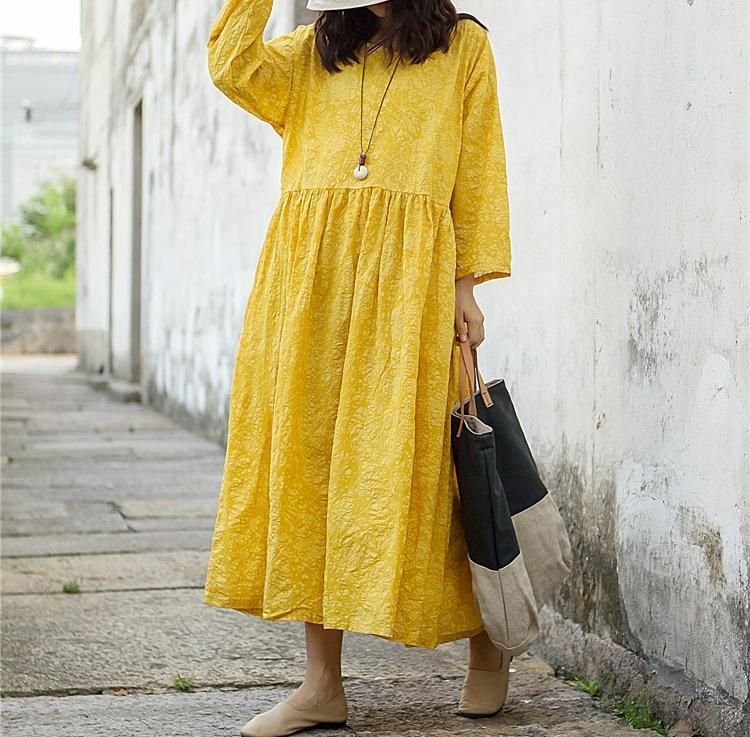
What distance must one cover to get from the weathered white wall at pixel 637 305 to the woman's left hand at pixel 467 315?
1.18ft

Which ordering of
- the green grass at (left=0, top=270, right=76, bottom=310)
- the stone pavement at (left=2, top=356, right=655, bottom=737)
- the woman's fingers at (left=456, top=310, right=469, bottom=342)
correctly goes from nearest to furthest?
the woman's fingers at (left=456, top=310, right=469, bottom=342) < the stone pavement at (left=2, top=356, right=655, bottom=737) < the green grass at (left=0, top=270, right=76, bottom=310)

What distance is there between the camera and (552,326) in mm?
2949

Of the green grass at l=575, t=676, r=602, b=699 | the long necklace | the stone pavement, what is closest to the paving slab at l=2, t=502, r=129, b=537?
the stone pavement

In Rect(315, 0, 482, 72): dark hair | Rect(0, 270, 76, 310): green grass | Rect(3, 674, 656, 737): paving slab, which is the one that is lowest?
Rect(0, 270, 76, 310): green grass

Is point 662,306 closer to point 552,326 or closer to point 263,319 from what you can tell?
point 552,326

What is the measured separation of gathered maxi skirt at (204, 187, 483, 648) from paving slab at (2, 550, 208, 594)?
1506 mm

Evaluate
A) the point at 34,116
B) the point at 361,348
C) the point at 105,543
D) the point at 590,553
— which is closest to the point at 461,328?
the point at 361,348

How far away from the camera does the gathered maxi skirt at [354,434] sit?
2271mm

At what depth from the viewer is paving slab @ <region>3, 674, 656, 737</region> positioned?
2.41 m

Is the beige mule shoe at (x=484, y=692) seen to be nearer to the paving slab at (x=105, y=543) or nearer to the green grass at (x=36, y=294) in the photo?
the paving slab at (x=105, y=543)

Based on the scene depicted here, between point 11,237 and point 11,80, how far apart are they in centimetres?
516

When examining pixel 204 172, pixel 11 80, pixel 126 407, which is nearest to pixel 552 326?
pixel 204 172

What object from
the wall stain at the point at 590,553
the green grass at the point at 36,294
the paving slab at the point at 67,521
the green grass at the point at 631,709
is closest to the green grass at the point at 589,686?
the green grass at the point at 631,709

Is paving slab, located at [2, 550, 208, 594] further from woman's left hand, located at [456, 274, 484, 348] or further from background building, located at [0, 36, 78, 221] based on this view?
background building, located at [0, 36, 78, 221]
